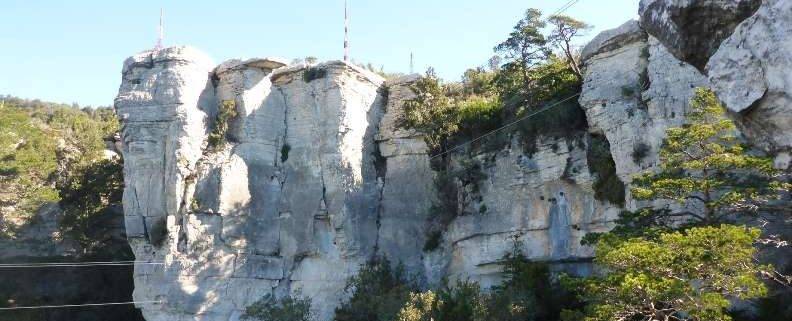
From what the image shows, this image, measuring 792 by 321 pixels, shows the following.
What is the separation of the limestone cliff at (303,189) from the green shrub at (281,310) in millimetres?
1228

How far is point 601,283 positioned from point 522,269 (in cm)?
857

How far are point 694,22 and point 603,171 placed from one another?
13135 millimetres

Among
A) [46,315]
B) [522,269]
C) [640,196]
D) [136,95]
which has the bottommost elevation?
[46,315]

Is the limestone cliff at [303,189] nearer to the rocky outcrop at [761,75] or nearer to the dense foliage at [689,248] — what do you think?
the dense foliage at [689,248]

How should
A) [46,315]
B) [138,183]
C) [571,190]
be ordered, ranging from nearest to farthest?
[571,190] < [138,183] < [46,315]

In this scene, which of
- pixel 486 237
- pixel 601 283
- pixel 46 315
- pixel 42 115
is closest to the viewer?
pixel 601 283

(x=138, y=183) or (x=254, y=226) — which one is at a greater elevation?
(x=138, y=183)

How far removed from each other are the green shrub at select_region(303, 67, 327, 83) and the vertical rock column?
4396mm

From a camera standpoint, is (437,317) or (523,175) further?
(523,175)

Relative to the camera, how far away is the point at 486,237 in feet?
80.0

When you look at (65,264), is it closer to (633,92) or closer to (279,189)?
(279,189)

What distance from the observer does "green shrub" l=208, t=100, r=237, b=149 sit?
27.2m

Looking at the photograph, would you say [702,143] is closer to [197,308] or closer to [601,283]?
[601,283]

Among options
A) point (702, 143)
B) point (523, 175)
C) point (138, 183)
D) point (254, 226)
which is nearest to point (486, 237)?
point (523, 175)
